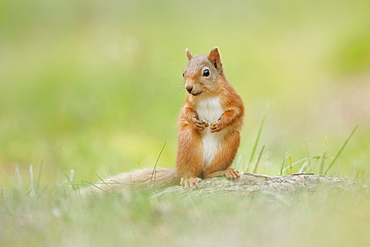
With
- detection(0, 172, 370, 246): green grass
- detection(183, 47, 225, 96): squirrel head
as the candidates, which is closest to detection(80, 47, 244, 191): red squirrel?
detection(183, 47, 225, 96): squirrel head

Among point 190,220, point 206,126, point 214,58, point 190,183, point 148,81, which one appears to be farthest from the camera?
point 148,81

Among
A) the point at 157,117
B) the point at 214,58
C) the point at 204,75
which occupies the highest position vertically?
the point at 214,58

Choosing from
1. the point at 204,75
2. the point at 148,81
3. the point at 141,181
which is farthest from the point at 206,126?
the point at 148,81

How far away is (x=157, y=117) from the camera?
11.1m

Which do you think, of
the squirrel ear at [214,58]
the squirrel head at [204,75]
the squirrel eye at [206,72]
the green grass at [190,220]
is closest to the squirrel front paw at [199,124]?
the squirrel head at [204,75]

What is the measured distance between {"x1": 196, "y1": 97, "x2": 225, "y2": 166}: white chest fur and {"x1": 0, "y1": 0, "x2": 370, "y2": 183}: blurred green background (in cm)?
135

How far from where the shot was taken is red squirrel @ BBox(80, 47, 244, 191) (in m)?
5.31

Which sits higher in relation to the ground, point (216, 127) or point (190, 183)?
point (216, 127)

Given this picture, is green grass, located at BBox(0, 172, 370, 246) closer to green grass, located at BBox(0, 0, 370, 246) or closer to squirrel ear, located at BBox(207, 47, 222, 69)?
green grass, located at BBox(0, 0, 370, 246)

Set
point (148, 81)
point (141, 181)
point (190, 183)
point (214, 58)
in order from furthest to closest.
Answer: point (148, 81)
point (141, 181)
point (214, 58)
point (190, 183)

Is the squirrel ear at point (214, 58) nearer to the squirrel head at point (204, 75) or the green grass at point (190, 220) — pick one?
the squirrel head at point (204, 75)

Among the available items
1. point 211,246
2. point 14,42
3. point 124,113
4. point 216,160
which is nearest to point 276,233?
point 211,246

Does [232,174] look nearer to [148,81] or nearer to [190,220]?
[190,220]

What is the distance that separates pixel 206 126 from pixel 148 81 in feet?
16.8
